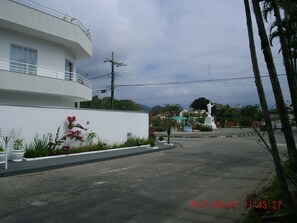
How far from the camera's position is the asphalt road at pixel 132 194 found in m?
6.06

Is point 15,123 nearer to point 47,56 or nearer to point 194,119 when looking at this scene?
point 47,56

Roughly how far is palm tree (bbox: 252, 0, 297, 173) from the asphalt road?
6.22 ft

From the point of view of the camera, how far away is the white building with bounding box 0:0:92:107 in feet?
55.7

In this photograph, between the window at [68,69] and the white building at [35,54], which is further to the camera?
the window at [68,69]

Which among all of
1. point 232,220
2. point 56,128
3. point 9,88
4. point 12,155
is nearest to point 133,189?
point 232,220

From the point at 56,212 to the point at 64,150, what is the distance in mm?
9796

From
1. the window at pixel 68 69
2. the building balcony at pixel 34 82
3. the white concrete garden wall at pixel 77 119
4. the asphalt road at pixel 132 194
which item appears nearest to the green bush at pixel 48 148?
the white concrete garden wall at pixel 77 119

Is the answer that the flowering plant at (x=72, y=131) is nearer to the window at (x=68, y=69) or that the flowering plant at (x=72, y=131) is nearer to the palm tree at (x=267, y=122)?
the window at (x=68, y=69)

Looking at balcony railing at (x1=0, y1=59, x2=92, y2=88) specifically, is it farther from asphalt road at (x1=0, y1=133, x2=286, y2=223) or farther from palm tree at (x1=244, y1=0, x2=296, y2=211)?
palm tree at (x1=244, y1=0, x2=296, y2=211)

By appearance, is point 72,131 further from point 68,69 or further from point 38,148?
point 68,69

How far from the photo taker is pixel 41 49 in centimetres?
1973

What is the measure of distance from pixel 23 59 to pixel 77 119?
5.75 metres
